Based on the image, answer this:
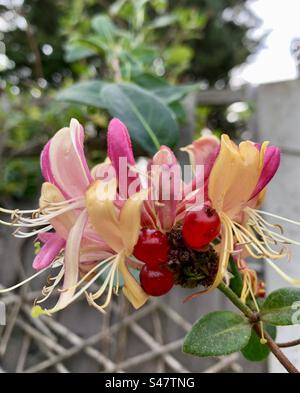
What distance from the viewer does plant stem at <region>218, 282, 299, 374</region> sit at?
0.34 m

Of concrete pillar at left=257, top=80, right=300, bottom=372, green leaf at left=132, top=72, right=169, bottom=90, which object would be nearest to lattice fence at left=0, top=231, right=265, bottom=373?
concrete pillar at left=257, top=80, right=300, bottom=372

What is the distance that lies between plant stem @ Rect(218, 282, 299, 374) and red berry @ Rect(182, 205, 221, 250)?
0.04 meters

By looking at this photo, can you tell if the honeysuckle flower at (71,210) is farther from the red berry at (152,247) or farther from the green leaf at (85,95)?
the green leaf at (85,95)

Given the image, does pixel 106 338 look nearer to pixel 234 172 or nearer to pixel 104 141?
pixel 104 141

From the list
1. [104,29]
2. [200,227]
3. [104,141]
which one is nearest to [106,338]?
[104,141]

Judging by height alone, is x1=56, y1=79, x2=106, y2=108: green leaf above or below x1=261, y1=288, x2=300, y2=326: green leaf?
above

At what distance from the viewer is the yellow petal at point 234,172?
1.09ft

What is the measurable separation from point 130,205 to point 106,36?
0.86 meters

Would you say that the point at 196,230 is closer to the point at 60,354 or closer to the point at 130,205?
the point at 130,205

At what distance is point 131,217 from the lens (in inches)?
12.4

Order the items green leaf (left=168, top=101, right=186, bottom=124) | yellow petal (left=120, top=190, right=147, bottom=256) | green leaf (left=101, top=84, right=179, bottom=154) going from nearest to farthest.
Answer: yellow petal (left=120, top=190, right=147, bottom=256) → green leaf (left=101, top=84, right=179, bottom=154) → green leaf (left=168, top=101, right=186, bottom=124)

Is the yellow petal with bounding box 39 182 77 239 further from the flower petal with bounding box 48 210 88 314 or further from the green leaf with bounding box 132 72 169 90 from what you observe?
the green leaf with bounding box 132 72 169 90

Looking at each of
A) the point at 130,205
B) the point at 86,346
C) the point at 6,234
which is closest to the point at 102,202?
the point at 130,205

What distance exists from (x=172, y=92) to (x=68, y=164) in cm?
56
